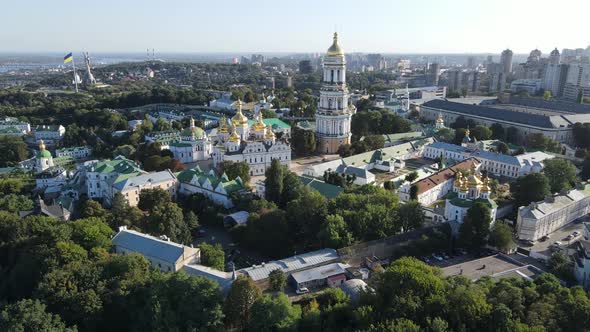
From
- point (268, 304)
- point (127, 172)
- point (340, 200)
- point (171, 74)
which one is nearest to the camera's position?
point (268, 304)

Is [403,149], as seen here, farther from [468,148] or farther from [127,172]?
[127,172]

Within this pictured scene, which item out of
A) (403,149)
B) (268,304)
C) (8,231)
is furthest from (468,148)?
(8,231)

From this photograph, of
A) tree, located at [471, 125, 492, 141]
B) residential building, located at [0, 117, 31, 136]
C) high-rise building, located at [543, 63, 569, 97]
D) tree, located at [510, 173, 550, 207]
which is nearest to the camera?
tree, located at [510, 173, 550, 207]

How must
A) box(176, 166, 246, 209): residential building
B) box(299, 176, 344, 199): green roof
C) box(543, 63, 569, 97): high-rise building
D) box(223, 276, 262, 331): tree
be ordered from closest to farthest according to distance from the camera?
1. box(223, 276, 262, 331): tree
2. box(299, 176, 344, 199): green roof
3. box(176, 166, 246, 209): residential building
4. box(543, 63, 569, 97): high-rise building

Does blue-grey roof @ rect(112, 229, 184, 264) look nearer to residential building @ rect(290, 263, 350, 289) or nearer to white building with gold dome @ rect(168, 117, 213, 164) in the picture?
residential building @ rect(290, 263, 350, 289)

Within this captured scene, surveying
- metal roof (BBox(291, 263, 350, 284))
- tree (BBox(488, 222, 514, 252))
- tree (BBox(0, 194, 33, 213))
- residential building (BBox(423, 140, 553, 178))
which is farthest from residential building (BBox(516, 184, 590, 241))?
tree (BBox(0, 194, 33, 213))

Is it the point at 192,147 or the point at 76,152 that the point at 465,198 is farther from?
the point at 76,152

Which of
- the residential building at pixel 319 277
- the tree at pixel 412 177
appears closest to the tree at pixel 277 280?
the residential building at pixel 319 277

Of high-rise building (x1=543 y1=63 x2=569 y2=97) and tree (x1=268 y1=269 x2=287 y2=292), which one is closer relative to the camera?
tree (x1=268 y1=269 x2=287 y2=292)
